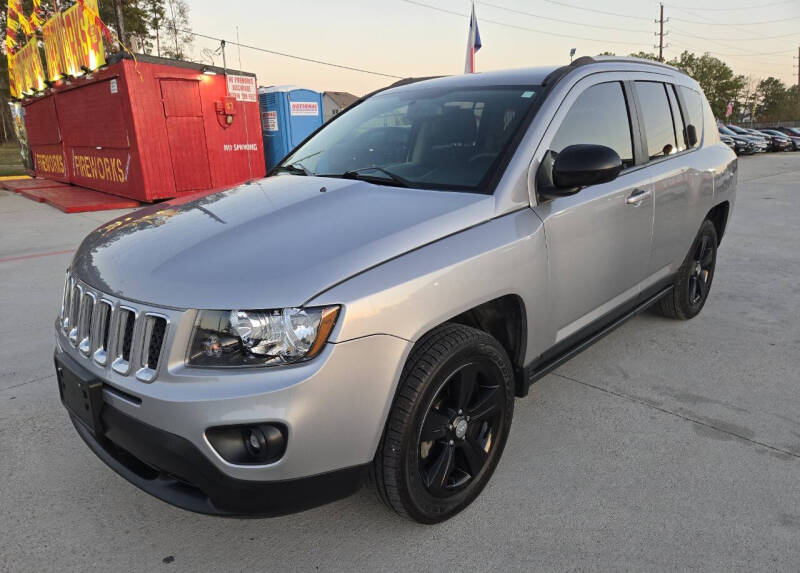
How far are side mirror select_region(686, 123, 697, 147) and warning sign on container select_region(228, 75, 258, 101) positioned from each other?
11660 mm

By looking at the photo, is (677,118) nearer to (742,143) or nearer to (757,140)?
(742,143)

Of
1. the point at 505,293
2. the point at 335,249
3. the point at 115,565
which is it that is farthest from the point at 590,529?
the point at 115,565

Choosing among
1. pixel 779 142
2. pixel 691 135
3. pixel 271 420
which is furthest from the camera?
pixel 779 142

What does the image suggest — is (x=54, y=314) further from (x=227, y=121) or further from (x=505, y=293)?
(x=227, y=121)

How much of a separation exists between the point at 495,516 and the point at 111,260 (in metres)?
1.79

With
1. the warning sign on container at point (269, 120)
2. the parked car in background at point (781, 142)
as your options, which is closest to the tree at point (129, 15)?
the warning sign on container at point (269, 120)

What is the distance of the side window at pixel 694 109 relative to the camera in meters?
3.96

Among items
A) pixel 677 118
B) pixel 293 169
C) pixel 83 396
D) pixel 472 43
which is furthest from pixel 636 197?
pixel 472 43

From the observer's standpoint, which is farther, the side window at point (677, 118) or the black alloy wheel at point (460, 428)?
the side window at point (677, 118)

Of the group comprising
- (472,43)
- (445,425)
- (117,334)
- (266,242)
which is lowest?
(445,425)

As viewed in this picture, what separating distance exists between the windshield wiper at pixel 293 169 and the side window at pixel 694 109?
2.74 metres

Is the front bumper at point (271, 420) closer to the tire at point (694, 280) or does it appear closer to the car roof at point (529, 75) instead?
the car roof at point (529, 75)

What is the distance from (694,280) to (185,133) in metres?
11.4

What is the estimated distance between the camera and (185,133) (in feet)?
41.1
